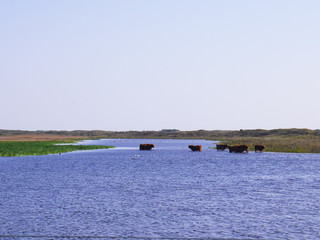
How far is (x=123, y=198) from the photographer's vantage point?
33219mm

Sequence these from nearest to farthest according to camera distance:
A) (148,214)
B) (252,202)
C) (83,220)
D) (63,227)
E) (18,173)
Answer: (63,227) < (83,220) < (148,214) < (252,202) < (18,173)

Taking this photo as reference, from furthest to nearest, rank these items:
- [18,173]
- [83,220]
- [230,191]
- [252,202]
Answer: [18,173] → [230,191] → [252,202] → [83,220]

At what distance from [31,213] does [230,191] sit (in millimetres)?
17271

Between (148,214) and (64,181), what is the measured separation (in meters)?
20.6

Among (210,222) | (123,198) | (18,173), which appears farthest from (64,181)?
(210,222)

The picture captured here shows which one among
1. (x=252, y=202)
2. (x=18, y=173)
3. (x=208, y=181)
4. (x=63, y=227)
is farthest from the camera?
(x=18, y=173)

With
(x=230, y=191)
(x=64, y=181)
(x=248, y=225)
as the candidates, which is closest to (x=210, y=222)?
(x=248, y=225)

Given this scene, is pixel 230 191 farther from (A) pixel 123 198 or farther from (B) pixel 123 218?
(B) pixel 123 218

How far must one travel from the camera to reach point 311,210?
27.9 metres

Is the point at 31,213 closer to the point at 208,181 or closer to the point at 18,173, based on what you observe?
the point at 208,181

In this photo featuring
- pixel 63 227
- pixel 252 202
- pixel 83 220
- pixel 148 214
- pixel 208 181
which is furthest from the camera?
pixel 208 181

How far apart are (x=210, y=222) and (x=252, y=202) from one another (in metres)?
7.84

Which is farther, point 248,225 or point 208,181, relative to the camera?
point 208,181

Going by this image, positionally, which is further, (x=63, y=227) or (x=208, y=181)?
(x=208, y=181)
